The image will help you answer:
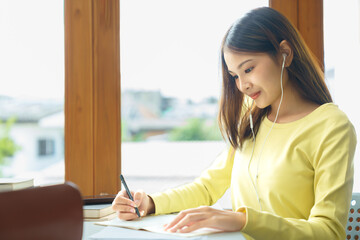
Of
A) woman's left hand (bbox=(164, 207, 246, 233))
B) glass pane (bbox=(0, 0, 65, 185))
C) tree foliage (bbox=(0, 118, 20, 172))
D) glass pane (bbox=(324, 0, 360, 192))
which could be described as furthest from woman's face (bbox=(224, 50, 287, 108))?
tree foliage (bbox=(0, 118, 20, 172))

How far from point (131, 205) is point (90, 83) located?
0.71 metres

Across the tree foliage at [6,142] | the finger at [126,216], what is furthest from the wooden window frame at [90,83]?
the finger at [126,216]

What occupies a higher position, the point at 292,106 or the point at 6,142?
the point at 292,106

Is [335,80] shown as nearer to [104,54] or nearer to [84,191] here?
[104,54]

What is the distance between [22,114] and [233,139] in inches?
36.4

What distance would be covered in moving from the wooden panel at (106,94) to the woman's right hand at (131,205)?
0.50 meters

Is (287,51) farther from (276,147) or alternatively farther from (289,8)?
(289,8)

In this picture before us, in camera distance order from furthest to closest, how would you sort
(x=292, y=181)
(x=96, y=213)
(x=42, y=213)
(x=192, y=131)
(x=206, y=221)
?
1. (x=192, y=131)
2. (x=96, y=213)
3. (x=292, y=181)
4. (x=206, y=221)
5. (x=42, y=213)

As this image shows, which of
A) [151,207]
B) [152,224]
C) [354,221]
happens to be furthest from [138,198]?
[354,221]

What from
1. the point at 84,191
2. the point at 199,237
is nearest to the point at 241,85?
the point at 199,237

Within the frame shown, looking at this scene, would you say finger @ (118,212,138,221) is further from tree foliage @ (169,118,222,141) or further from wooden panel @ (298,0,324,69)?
wooden panel @ (298,0,324,69)

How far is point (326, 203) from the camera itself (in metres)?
0.98

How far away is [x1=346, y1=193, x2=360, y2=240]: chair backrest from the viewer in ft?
4.26

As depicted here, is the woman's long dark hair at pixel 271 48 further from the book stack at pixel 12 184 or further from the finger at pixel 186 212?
the book stack at pixel 12 184
